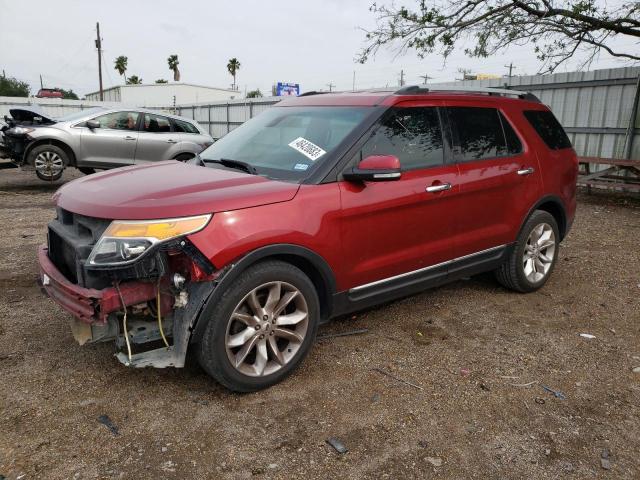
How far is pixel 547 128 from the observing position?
4.89 m

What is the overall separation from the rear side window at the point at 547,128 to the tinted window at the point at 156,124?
8408 mm

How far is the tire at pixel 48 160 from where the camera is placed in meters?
10.3

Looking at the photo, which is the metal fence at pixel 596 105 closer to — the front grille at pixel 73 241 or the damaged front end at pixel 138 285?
the damaged front end at pixel 138 285

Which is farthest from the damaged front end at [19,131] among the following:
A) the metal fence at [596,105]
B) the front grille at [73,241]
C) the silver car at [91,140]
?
the metal fence at [596,105]

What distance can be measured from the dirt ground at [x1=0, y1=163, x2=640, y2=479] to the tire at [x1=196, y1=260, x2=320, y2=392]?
163 mm

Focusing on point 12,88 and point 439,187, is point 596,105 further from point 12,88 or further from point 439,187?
point 12,88

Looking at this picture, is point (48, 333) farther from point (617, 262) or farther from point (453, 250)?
point (617, 262)

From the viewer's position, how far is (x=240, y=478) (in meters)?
2.43

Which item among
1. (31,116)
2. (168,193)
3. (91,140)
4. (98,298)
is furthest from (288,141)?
(31,116)

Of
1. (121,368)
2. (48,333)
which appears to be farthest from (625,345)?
(48,333)

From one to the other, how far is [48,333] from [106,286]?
149cm

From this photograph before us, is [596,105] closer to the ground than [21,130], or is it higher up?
higher up

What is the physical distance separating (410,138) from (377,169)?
2.25 ft

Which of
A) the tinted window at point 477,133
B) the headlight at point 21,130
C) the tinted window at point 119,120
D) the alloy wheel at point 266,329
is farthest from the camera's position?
the tinted window at point 119,120
